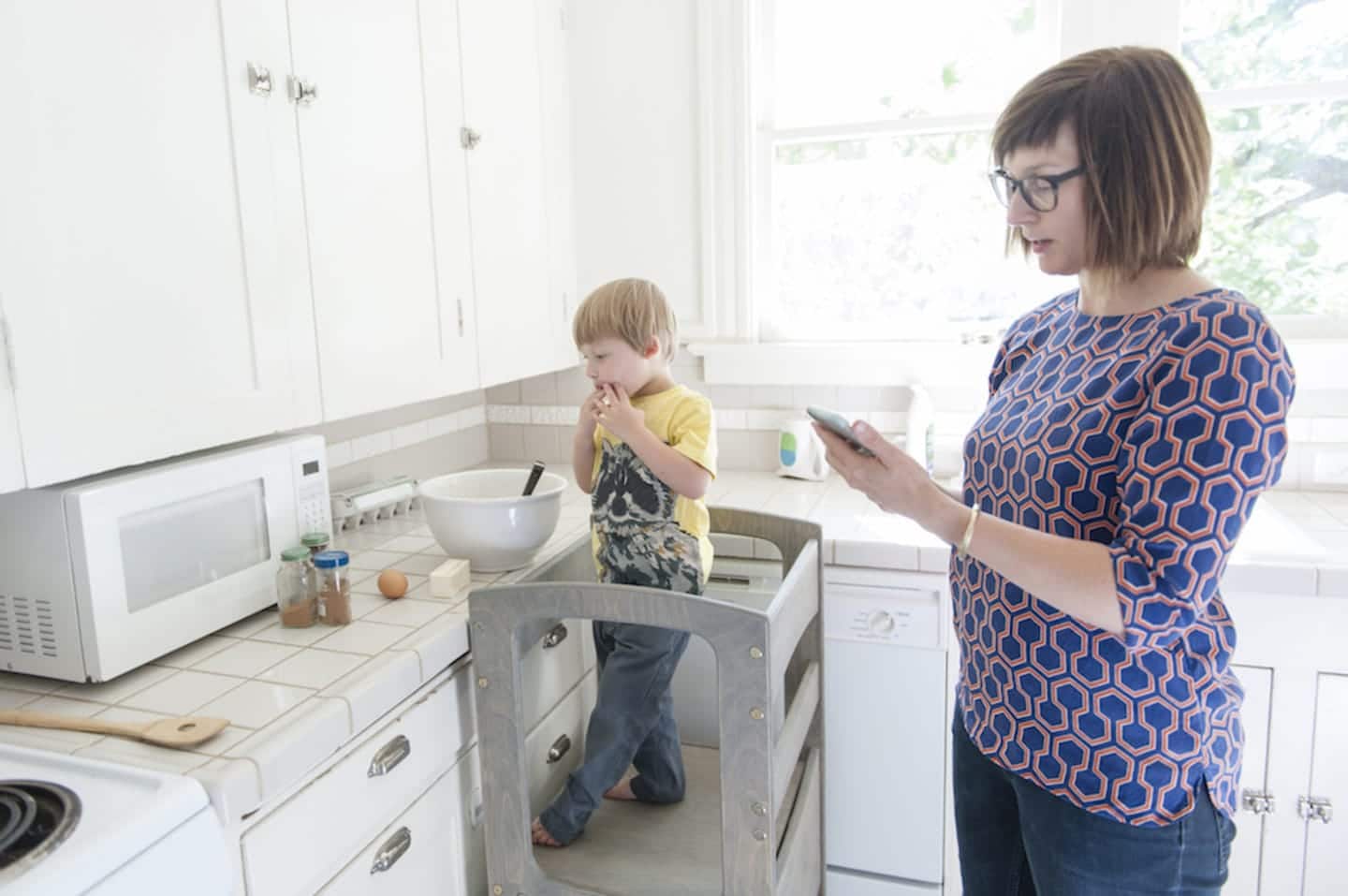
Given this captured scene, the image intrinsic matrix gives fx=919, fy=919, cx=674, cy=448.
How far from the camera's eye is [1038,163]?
1.02 meters

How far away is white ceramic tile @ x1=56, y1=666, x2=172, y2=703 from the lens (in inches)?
47.0

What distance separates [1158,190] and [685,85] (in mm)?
1696

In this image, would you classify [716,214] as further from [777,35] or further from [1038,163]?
[1038,163]

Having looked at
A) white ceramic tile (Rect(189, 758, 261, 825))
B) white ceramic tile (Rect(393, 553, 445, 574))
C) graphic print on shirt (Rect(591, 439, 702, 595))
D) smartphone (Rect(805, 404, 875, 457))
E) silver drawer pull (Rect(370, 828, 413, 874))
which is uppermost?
smartphone (Rect(805, 404, 875, 457))

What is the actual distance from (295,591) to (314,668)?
7.7 inches

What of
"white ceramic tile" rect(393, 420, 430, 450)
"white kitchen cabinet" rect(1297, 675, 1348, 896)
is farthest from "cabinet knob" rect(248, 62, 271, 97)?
"white kitchen cabinet" rect(1297, 675, 1348, 896)

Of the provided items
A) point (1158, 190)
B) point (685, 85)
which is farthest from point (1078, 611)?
point (685, 85)

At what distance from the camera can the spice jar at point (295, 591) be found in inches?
55.0

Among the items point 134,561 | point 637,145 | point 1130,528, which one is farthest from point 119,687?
point 637,145

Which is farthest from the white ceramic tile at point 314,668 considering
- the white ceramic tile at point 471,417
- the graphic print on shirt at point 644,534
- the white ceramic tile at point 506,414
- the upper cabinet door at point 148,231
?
the white ceramic tile at point 506,414

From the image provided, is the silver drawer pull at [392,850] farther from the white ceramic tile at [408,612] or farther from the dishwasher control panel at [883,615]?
the dishwasher control panel at [883,615]

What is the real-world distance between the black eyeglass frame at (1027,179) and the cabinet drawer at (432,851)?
3.74 ft

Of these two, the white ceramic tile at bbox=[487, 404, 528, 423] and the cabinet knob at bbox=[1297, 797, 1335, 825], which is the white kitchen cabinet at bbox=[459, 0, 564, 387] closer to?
the white ceramic tile at bbox=[487, 404, 528, 423]

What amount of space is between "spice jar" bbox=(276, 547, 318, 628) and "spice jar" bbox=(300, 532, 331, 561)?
0.06 ft
